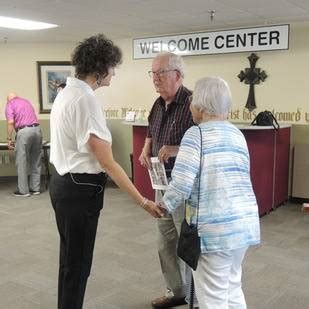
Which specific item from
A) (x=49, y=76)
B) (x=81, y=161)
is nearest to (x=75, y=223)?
(x=81, y=161)

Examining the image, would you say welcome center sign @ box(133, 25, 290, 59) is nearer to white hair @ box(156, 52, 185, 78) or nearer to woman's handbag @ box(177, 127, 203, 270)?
white hair @ box(156, 52, 185, 78)

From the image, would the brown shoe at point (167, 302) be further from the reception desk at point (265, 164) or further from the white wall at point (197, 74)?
the white wall at point (197, 74)

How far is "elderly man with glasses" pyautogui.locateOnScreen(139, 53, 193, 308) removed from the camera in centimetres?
230

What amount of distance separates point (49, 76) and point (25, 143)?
156 centimetres

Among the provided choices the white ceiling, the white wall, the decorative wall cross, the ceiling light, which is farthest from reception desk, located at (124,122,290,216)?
the ceiling light

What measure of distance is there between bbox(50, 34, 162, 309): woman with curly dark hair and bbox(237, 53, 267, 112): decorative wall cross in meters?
3.85

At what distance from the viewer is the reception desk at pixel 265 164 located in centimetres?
462

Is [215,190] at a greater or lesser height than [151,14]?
lesser

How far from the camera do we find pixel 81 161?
1.90 m

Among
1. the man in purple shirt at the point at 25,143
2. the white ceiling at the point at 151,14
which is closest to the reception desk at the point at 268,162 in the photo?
the white ceiling at the point at 151,14

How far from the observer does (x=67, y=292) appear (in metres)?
2.05

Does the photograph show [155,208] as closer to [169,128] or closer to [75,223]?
[75,223]

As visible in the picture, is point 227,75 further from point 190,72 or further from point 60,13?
point 60,13

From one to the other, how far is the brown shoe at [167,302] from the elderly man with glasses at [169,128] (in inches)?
3.0
